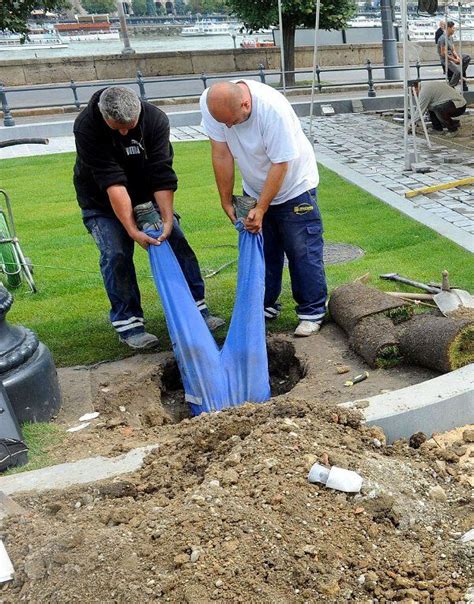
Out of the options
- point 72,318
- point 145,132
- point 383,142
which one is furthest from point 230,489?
point 383,142

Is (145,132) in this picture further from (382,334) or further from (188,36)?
(188,36)

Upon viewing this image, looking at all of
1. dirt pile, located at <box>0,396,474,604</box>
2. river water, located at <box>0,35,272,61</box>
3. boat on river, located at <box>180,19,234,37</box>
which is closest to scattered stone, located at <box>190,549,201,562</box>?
dirt pile, located at <box>0,396,474,604</box>

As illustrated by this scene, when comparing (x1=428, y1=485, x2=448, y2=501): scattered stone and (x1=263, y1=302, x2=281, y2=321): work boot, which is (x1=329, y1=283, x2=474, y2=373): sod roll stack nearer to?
(x1=263, y1=302, x2=281, y2=321): work boot

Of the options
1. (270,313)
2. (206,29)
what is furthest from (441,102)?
(206,29)

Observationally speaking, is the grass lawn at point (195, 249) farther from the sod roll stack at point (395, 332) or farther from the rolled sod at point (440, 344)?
the rolled sod at point (440, 344)

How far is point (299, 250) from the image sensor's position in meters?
4.99

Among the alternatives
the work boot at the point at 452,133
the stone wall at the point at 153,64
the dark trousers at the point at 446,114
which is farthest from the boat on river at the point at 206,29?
the work boot at the point at 452,133

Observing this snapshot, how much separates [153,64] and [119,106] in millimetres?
24065

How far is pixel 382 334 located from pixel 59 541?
2.55 metres

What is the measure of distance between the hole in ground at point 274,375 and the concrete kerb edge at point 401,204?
250cm

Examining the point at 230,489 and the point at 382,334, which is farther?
Answer: the point at 382,334

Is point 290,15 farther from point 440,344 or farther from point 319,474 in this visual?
point 319,474

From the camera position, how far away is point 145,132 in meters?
4.74

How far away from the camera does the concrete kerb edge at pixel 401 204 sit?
698 cm
